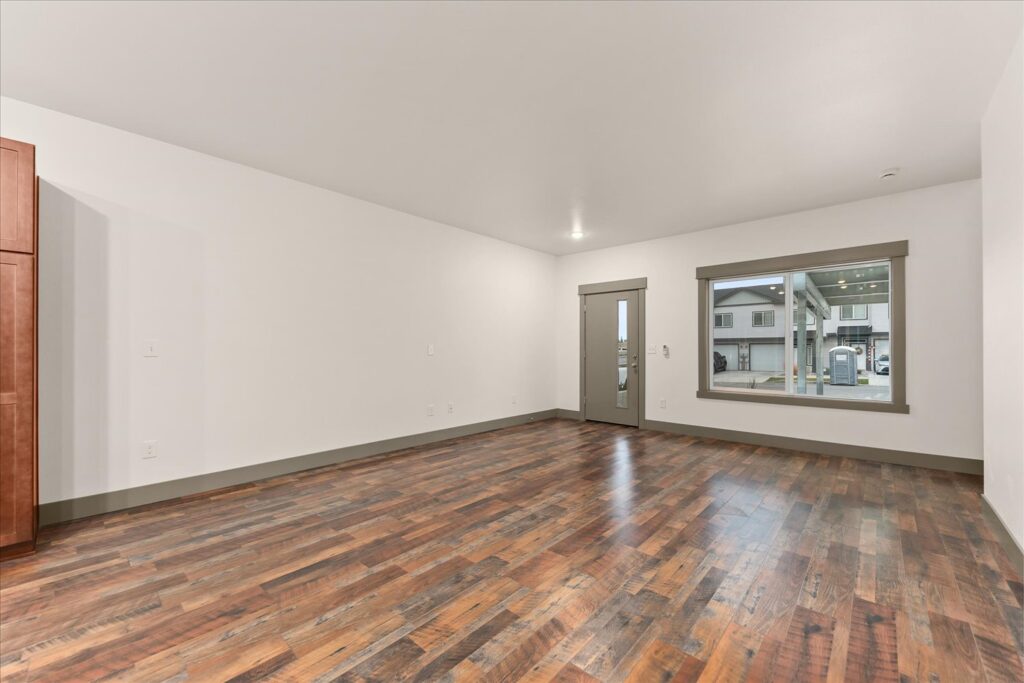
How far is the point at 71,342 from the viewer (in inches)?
118

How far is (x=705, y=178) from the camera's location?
4.02m

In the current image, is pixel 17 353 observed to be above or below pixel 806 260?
below

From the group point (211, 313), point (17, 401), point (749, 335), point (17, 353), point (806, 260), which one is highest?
point (806, 260)

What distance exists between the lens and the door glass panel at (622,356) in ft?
21.5

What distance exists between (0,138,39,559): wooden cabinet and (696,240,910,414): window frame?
248 inches

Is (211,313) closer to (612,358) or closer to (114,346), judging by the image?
(114,346)

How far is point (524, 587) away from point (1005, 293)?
324 centimetres

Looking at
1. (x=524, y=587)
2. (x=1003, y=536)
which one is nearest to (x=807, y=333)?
(x=1003, y=536)

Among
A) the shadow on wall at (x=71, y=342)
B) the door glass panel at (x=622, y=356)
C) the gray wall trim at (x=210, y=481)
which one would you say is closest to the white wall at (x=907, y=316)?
the door glass panel at (x=622, y=356)

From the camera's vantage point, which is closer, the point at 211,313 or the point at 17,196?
the point at 17,196

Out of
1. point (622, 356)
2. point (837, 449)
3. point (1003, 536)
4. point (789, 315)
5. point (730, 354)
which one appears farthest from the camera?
→ point (622, 356)

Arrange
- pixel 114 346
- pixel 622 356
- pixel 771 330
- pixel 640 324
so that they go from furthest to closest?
pixel 622 356, pixel 640 324, pixel 771 330, pixel 114 346

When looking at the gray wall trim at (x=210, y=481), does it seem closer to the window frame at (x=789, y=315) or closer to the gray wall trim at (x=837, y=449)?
the gray wall trim at (x=837, y=449)

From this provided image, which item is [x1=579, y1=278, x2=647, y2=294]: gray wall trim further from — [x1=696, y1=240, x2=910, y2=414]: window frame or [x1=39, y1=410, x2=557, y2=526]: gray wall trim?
[x1=39, y1=410, x2=557, y2=526]: gray wall trim
